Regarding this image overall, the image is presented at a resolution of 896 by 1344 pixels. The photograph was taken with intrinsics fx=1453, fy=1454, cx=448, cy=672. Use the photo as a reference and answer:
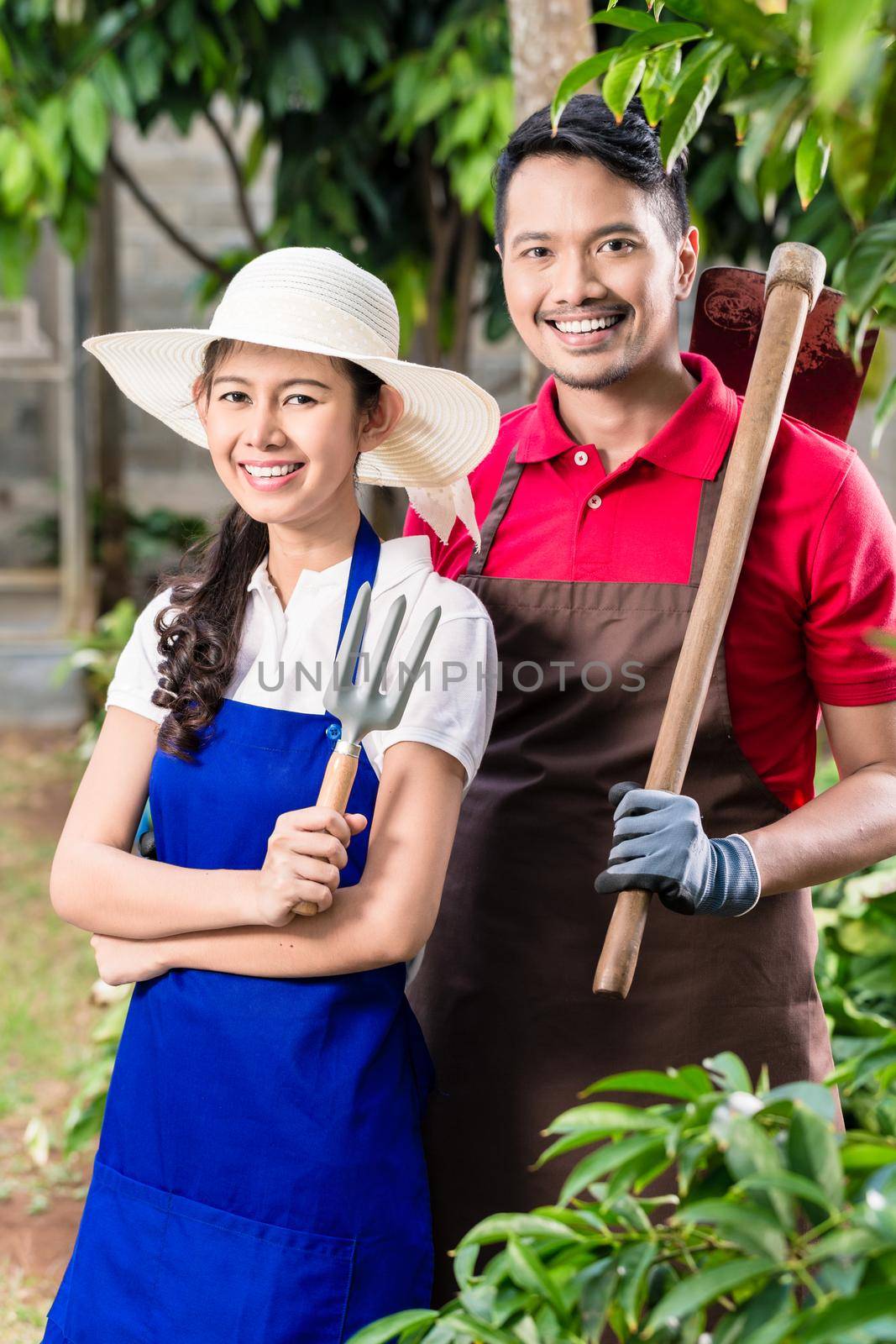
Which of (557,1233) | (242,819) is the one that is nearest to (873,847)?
(242,819)

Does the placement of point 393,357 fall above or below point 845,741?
above

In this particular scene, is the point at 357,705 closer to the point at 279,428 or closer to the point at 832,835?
the point at 279,428

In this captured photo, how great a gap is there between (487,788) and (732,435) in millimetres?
536

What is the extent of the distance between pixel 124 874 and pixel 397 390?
60cm

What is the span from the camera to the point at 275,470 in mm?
1527

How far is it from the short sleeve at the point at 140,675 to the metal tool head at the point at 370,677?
24cm

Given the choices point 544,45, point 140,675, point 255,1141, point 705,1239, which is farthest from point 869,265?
point 544,45

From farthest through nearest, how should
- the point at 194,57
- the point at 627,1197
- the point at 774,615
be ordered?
1. the point at 194,57
2. the point at 774,615
3. the point at 627,1197

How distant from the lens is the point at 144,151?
866cm

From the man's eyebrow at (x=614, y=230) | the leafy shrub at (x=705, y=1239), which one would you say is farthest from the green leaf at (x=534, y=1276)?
the man's eyebrow at (x=614, y=230)

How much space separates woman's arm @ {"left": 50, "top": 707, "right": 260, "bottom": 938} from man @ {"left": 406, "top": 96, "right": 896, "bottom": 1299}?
0.47 m

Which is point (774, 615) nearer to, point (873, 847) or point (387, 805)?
point (873, 847)

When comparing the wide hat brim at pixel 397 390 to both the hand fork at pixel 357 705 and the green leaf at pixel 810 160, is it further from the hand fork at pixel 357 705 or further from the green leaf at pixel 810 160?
the green leaf at pixel 810 160

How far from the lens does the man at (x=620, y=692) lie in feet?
5.60
